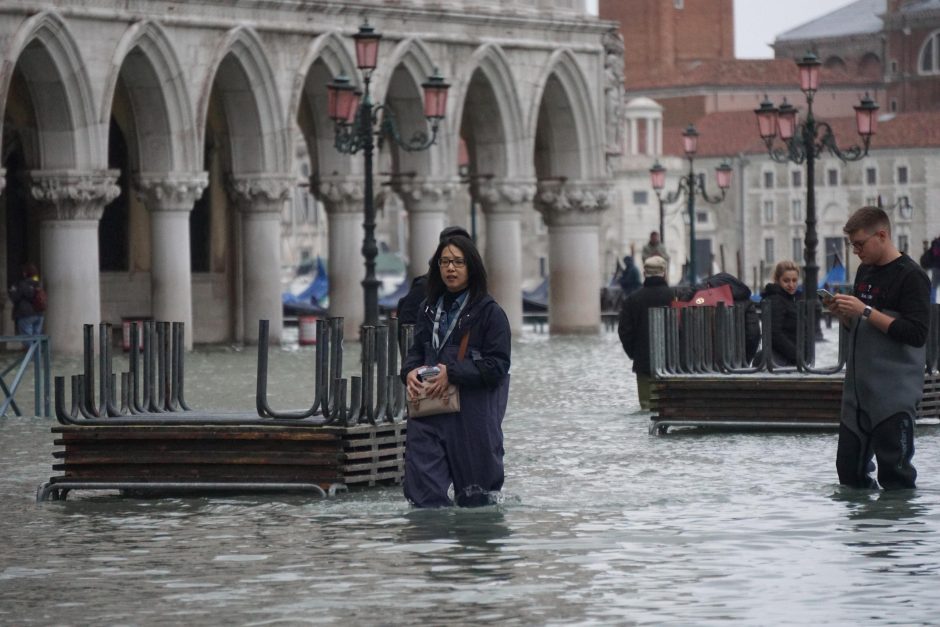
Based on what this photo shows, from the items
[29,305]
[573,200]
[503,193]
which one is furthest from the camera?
[573,200]

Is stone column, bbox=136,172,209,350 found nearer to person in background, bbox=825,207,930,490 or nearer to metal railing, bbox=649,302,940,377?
metal railing, bbox=649,302,940,377

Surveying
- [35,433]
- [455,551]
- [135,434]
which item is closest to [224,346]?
[35,433]

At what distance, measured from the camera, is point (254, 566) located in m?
12.5

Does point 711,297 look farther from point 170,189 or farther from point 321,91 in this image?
point 321,91

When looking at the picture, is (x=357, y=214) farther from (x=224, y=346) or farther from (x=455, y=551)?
(x=455, y=551)

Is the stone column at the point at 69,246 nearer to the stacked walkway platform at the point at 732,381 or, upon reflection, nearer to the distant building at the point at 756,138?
the stacked walkway platform at the point at 732,381

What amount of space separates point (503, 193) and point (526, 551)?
109ft

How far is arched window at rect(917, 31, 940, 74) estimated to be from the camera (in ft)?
505

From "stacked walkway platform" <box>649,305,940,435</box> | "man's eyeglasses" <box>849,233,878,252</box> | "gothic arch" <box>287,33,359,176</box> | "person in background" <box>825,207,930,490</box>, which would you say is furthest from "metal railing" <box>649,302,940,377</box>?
"gothic arch" <box>287,33,359,176</box>

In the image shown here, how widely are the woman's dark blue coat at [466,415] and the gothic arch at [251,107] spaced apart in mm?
25693

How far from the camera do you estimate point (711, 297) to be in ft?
75.7

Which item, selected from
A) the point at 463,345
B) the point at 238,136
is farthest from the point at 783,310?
the point at 238,136

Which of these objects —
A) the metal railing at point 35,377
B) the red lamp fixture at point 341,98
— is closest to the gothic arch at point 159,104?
the red lamp fixture at point 341,98

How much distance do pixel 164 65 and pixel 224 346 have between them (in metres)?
5.18
